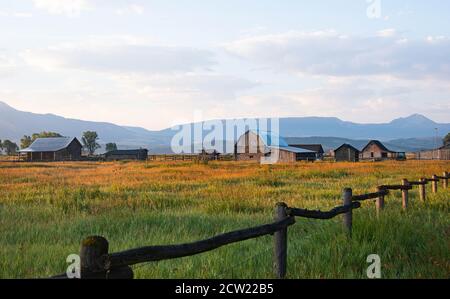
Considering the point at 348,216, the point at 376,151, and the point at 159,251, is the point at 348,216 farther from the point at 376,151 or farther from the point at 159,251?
the point at 376,151

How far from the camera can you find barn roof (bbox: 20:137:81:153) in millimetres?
86062

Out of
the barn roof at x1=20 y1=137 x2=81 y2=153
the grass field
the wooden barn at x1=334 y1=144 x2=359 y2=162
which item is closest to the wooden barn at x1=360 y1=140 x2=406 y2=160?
the wooden barn at x1=334 y1=144 x2=359 y2=162

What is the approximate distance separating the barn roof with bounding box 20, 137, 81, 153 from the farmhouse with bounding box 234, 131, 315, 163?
104ft

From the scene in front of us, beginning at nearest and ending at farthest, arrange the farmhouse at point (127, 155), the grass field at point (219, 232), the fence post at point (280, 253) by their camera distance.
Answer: the fence post at point (280, 253) < the grass field at point (219, 232) < the farmhouse at point (127, 155)

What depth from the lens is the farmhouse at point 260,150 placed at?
7800 centimetres

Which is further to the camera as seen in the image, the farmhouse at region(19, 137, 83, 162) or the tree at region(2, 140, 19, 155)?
the tree at region(2, 140, 19, 155)

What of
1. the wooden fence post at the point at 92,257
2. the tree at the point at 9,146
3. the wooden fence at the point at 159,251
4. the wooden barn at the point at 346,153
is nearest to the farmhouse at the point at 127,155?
the wooden barn at the point at 346,153

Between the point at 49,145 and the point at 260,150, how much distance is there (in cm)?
3851

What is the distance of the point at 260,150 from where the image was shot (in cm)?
7831

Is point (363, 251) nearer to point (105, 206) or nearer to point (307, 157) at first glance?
point (105, 206)

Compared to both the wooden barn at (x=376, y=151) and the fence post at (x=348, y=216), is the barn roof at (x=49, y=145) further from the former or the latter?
the fence post at (x=348, y=216)

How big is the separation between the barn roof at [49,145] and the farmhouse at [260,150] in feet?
104

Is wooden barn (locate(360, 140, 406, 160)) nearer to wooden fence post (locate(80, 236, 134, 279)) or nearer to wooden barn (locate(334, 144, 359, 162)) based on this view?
wooden barn (locate(334, 144, 359, 162))

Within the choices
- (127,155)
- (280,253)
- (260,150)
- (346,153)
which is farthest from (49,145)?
(280,253)
